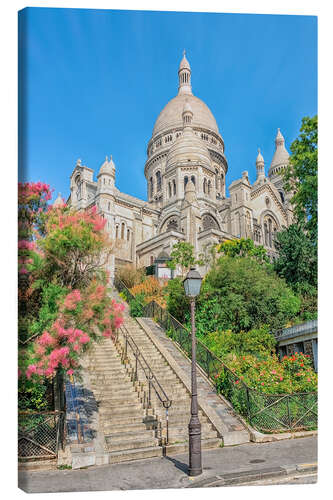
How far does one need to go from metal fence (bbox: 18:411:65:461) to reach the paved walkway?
54cm

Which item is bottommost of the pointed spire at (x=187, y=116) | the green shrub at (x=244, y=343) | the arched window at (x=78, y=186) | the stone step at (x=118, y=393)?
the stone step at (x=118, y=393)

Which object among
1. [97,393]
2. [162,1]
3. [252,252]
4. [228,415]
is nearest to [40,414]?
[97,393]

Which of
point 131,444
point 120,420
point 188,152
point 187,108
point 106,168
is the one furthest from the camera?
point 187,108

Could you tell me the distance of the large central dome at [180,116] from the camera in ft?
200

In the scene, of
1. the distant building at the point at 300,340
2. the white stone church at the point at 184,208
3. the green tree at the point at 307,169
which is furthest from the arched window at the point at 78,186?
the green tree at the point at 307,169

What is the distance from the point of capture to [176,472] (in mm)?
7543

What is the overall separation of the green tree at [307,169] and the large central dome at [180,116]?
49444 mm

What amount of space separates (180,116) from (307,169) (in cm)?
5323

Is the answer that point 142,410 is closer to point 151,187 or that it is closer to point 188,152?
point 188,152

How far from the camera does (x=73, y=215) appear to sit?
9055mm

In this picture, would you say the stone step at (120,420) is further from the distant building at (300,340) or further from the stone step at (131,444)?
the distant building at (300,340)

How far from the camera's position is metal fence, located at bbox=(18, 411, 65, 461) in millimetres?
7993


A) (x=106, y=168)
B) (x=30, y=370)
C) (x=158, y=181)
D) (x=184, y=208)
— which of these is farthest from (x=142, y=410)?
(x=158, y=181)

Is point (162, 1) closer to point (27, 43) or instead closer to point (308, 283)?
point (27, 43)
